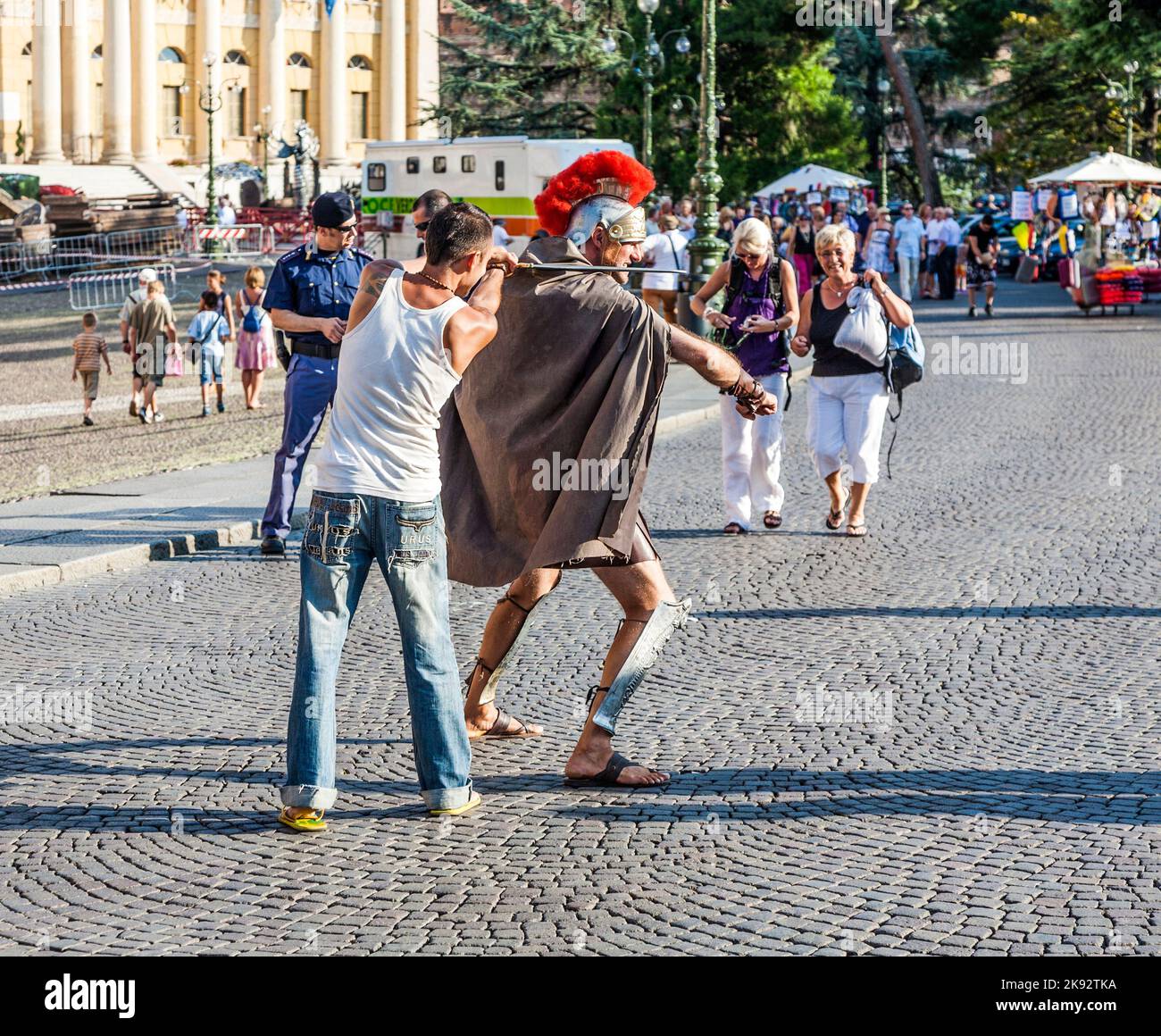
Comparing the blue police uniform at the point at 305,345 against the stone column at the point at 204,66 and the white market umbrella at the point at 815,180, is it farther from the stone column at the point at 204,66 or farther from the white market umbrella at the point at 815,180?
the stone column at the point at 204,66

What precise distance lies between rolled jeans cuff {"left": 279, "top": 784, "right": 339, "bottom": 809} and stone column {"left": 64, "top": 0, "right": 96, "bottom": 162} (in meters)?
72.2

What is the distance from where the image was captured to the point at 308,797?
220 inches

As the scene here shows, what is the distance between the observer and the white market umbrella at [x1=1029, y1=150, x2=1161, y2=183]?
112 ft

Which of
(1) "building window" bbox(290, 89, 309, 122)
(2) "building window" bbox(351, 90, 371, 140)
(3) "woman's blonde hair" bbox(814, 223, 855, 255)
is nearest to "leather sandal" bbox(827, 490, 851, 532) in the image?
(3) "woman's blonde hair" bbox(814, 223, 855, 255)

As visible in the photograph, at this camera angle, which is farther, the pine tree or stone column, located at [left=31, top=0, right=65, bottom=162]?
stone column, located at [left=31, top=0, right=65, bottom=162]

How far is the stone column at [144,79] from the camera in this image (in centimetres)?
7469

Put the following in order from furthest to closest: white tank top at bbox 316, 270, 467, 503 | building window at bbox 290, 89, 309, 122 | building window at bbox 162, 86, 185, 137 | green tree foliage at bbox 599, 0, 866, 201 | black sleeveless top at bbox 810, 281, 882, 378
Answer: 1. building window at bbox 290, 89, 309, 122
2. building window at bbox 162, 86, 185, 137
3. green tree foliage at bbox 599, 0, 866, 201
4. black sleeveless top at bbox 810, 281, 882, 378
5. white tank top at bbox 316, 270, 467, 503

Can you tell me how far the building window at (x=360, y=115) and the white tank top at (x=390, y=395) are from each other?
266 ft

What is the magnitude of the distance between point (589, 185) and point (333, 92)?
256 feet

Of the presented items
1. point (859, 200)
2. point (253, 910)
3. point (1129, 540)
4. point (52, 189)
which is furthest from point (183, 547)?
point (52, 189)

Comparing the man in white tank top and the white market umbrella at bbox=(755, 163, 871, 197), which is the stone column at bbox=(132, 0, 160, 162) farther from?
the man in white tank top

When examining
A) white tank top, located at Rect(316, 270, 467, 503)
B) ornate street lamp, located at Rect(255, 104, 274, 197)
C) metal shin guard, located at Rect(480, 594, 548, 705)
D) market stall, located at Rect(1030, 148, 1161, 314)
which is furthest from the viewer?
ornate street lamp, located at Rect(255, 104, 274, 197)

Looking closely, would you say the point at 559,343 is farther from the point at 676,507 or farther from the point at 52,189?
the point at 52,189

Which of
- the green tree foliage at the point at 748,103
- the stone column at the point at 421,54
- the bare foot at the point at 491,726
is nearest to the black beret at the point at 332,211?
the bare foot at the point at 491,726
